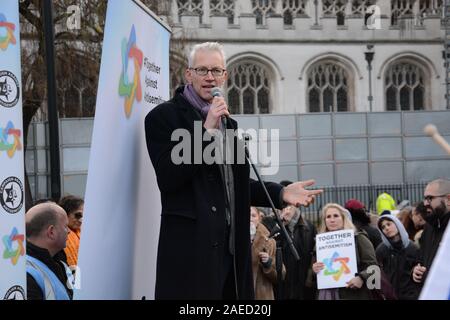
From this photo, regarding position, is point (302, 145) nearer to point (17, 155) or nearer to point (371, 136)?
point (371, 136)

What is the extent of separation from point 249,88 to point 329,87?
3.13 meters

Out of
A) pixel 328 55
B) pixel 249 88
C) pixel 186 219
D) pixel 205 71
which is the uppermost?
pixel 328 55

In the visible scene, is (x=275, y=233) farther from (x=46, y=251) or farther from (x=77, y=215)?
(x=46, y=251)

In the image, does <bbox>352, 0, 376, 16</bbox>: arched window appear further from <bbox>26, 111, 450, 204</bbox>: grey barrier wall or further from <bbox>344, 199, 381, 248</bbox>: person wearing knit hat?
<bbox>344, 199, 381, 248</bbox>: person wearing knit hat

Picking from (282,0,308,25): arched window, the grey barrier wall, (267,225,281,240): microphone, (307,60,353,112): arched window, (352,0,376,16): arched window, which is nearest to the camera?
(267,225,281,240): microphone

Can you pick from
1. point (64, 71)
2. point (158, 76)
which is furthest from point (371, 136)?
point (158, 76)

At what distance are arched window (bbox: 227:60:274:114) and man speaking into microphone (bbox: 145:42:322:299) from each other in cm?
2889

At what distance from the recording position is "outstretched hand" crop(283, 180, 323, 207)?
3.84 metres

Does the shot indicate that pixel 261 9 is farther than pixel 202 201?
Yes

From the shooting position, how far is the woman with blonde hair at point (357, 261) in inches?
261

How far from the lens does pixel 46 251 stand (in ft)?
13.8

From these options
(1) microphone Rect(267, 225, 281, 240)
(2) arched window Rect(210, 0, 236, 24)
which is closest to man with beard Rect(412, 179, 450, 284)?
(1) microphone Rect(267, 225, 281, 240)

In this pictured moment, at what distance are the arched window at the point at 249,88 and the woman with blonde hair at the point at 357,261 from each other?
25870 mm

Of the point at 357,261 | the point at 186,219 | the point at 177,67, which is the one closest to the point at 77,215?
the point at 357,261
